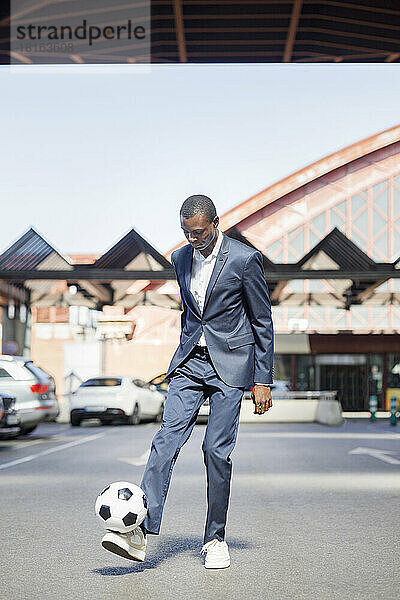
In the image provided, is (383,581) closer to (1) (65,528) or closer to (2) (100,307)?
(1) (65,528)

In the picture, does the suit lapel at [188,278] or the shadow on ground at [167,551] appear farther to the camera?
the suit lapel at [188,278]

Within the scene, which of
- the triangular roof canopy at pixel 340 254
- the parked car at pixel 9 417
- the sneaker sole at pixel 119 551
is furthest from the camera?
the triangular roof canopy at pixel 340 254

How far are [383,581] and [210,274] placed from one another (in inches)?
72.2

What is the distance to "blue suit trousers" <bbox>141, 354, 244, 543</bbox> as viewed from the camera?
5.06 m

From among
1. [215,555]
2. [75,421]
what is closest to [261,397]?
[215,555]

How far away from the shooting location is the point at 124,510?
4.82 metres

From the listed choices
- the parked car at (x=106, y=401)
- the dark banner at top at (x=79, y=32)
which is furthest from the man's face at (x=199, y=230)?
the parked car at (x=106, y=401)

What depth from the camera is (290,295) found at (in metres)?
30.9

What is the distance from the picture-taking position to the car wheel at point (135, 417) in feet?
82.8

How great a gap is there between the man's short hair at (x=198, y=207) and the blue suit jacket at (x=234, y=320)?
24 centimetres

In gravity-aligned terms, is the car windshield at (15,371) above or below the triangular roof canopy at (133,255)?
below

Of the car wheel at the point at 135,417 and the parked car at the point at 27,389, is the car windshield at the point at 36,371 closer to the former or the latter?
the parked car at the point at 27,389

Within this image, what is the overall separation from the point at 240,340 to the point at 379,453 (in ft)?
32.9

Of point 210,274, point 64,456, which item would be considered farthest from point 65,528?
point 64,456
